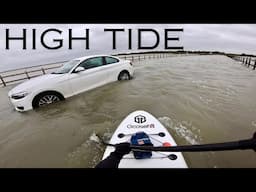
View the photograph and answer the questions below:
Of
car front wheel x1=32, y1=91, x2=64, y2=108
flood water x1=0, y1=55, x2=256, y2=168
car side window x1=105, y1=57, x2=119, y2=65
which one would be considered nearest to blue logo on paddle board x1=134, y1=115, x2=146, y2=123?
flood water x1=0, y1=55, x2=256, y2=168

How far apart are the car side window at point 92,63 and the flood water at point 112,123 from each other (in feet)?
3.03

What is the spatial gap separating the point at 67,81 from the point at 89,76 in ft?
2.98

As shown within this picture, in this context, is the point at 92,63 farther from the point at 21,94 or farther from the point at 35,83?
the point at 21,94

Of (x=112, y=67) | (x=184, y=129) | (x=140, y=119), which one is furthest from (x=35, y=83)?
(x=184, y=129)

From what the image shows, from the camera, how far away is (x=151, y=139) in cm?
321

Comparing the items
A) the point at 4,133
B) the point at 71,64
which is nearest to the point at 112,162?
the point at 4,133

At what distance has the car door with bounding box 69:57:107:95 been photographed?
6.55 metres

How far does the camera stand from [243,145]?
1026 mm

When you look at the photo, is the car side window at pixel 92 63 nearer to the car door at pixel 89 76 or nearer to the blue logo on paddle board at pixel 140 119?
the car door at pixel 89 76

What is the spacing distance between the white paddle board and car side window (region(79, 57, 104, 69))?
12.0ft

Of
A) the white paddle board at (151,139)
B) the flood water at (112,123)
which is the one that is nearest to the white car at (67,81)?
the flood water at (112,123)
